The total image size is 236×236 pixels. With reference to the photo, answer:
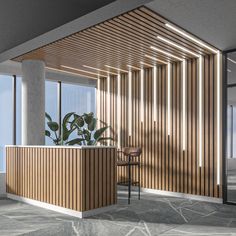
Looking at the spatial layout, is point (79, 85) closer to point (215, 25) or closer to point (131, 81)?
point (131, 81)

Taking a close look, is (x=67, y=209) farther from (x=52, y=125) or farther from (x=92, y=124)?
(x=92, y=124)

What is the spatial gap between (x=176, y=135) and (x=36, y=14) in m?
3.44

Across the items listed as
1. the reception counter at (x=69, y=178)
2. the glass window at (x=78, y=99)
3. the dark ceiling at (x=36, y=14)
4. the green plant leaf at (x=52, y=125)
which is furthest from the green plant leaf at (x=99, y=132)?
the dark ceiling at (x=36, y=14)

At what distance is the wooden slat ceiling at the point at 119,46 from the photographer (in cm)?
430

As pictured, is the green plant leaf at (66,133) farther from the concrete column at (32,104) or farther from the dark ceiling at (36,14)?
the dark ceiling at (36,14)

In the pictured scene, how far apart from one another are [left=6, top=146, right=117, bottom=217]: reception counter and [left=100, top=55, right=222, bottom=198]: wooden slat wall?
159 centimetres

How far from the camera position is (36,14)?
171 inches

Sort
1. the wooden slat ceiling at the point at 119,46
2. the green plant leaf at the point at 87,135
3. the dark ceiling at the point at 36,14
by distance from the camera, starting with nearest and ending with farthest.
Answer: the dark ceiling at the point at 36,14
the wooden slat ceiling at the point at 119,46
the green plant leaf at the point at 87,135

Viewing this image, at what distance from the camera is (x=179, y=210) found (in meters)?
4.99

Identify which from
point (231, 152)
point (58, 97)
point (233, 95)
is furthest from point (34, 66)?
point (231, 152)

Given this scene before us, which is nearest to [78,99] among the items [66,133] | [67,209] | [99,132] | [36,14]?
[99,132]

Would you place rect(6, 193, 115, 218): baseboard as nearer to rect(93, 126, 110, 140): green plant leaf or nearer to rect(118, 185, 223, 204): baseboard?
rect(118, 185, 223, 204): baseboard

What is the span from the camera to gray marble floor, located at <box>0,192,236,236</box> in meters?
3.91

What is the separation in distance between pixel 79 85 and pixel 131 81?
1.74 meters
